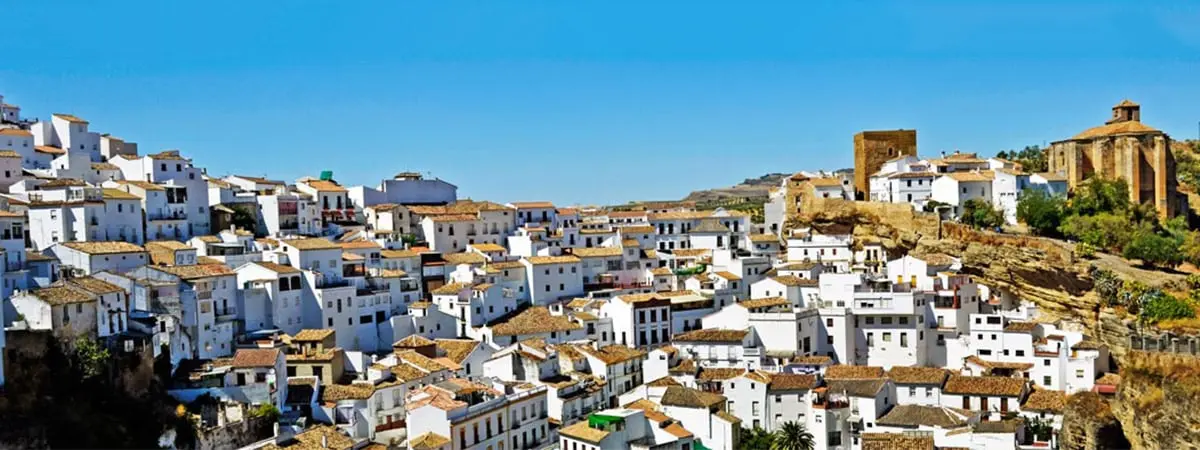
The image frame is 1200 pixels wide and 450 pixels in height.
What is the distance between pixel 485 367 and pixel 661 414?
5716mm

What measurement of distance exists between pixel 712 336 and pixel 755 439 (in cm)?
536

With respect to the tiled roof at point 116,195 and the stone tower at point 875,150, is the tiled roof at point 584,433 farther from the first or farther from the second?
Result: the stone tower at point 875,150

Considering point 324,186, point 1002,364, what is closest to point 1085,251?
point 1002,364

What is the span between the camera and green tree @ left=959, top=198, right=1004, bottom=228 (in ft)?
137

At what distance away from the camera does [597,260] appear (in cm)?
4259

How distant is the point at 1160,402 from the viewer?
2922 cm

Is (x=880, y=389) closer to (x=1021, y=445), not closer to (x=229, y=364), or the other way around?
(x=1021, y=445)

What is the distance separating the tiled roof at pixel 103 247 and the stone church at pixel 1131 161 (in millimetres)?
35173

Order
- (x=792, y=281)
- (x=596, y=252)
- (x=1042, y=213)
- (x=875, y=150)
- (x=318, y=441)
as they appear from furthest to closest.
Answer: (x=875, y=150) < (x=596, y=252) < (x=1042, y=213) < (x=792, y=281) < (x=318, y=441)

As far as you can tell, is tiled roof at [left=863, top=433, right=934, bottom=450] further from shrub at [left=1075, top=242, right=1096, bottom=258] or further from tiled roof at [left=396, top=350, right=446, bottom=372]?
shrub at [left=1075, top=242, right=1096, bottom=258]

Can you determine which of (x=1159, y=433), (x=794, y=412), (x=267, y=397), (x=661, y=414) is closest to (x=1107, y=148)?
(x=1159, y=433)

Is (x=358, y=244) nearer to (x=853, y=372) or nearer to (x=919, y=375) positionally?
(x=853, y=372)

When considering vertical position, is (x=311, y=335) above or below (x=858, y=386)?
above

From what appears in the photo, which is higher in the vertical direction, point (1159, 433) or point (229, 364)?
point (229, 364)
